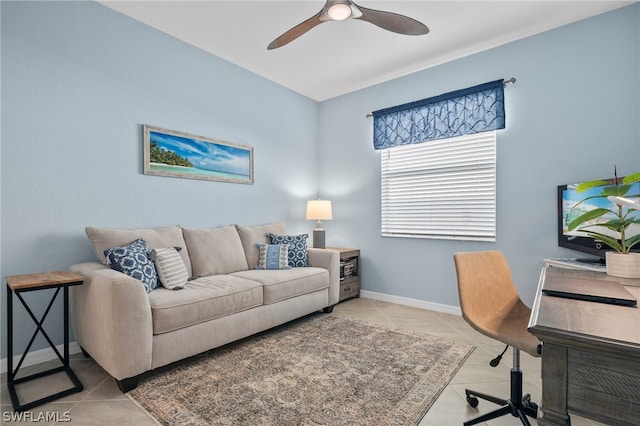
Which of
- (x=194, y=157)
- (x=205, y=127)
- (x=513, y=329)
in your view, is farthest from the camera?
(x=205, y=127)

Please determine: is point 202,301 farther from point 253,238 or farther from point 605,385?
point 605,385

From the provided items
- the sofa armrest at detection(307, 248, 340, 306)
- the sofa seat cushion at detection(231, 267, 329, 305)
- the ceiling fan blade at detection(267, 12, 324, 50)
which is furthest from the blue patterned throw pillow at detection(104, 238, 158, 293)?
the ceiling fan blade at detection(267, 12, 324, 50)

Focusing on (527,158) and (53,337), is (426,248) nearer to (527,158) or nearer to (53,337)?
(527,158)

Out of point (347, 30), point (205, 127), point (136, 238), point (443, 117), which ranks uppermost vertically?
point (347, 30)

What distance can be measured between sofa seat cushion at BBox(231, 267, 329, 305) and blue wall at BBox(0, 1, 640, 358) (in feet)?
2.95

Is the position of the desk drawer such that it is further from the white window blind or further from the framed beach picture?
the framed beach picture

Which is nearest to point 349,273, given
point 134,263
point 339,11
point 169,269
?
point 169,269

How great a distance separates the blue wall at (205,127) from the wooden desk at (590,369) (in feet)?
7.95

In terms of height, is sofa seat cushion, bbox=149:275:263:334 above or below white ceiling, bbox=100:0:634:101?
below

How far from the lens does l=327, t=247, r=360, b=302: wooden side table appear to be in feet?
12.5

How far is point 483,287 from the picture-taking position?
185 cm

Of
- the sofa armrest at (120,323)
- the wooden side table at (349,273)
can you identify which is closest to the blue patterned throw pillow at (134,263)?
the sofa armrest at (120,323)

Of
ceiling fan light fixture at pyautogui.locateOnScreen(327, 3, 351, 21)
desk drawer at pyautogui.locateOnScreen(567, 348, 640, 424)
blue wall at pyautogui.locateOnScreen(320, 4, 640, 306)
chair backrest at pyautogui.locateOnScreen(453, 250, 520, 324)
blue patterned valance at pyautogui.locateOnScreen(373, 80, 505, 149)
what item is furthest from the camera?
blue patterned valance at pyautogui.locateOnScreen(373, 80, 505, 149)

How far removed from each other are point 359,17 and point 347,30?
873 mm
